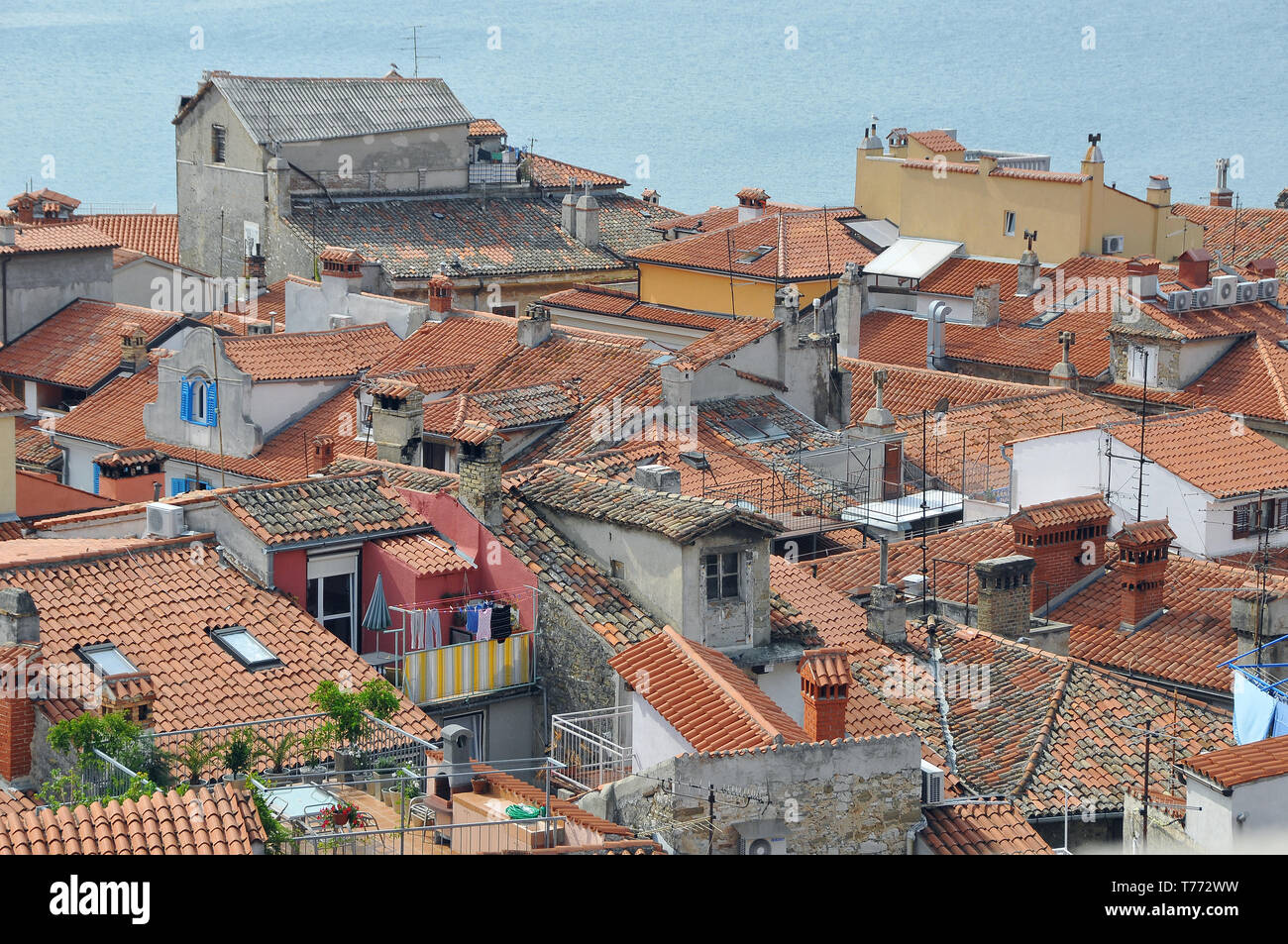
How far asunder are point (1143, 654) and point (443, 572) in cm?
830

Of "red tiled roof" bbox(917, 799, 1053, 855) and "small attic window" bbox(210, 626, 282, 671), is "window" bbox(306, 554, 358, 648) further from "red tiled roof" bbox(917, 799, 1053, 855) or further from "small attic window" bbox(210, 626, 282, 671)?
"red tiled roof" bbox(917, 799, 1053, 855)

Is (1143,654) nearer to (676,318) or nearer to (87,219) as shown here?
(676,318)

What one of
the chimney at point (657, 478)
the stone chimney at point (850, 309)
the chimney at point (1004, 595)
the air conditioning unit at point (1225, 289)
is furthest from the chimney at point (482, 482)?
the stone chimney at point (850, 309)

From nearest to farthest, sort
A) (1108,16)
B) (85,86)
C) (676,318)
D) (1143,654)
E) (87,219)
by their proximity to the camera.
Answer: (1143,654) → (676,318) → (87,219) → (85,86) → (1108,16)

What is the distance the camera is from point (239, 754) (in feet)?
56.1

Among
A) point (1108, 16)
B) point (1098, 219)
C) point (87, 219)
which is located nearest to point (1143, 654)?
point (1098, 219)

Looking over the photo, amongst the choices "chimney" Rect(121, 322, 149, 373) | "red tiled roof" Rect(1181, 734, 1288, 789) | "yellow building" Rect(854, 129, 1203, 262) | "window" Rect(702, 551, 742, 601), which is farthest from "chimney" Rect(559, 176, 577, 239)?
"red tiled roof" Rect(1181, 734, 1288, 789)

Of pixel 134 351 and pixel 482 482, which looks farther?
pixel 134 351

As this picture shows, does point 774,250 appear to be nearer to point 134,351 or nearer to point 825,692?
point 134,351

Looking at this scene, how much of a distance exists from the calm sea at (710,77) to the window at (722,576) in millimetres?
81123

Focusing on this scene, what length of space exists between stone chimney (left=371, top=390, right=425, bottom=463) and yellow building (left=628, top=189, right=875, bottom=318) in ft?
68.1

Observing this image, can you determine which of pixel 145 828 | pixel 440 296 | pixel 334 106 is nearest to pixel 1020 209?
pixel 440 296

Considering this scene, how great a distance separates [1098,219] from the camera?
50.4 meters

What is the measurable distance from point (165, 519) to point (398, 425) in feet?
23.9
